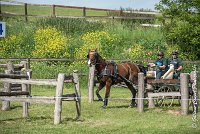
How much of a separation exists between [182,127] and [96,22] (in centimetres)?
2571

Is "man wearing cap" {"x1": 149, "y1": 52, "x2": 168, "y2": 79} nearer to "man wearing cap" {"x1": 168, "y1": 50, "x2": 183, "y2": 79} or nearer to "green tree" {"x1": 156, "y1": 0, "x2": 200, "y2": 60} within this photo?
"man wearing cap" {"x1": 168, "y1": 50, "x2": 183, "y2": 79}

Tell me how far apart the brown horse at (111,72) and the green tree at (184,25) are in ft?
39.5

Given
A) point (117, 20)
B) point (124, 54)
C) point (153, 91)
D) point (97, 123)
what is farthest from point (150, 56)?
point (97, 123)

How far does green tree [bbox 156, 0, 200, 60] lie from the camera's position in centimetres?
2986

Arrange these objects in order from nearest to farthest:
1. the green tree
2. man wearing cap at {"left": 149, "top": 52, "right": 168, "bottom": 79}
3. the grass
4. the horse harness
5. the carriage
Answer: the grass < the carriage < the horse harness < man wearing cap at {"left": 149, "top": 52, "right": 168, "bottom": 79} < the green tree

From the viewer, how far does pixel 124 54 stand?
3152cm

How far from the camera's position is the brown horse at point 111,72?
17203 millimetres

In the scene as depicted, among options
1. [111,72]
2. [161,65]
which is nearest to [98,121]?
[111,72]

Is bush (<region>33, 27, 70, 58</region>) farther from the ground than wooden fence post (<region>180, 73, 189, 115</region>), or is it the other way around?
bush (<region>33, 27, 70, 58</region>)

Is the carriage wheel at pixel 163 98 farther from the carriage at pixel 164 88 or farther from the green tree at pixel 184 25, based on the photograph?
the green tree at pixel 184 25

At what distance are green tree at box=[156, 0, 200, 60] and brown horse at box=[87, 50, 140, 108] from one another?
12.0 metres

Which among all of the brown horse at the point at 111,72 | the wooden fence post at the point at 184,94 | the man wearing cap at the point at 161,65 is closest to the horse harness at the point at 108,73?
the brown horse at the point at 111,72

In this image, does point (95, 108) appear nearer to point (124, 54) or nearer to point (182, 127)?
point (182, 127)

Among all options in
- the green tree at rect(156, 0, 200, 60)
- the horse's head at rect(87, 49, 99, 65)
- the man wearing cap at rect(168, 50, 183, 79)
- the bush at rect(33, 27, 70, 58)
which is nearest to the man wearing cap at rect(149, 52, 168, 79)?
the man wearing cap at rect(168, 50, 183, 79)
